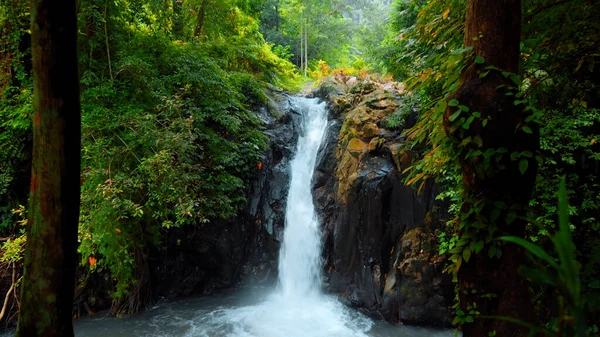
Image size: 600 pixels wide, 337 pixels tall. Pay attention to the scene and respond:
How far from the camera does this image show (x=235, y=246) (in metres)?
8.66

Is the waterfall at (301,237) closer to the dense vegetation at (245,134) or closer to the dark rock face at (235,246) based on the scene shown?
the dark rock face at (235,246)

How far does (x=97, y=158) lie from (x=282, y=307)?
16.8 feet

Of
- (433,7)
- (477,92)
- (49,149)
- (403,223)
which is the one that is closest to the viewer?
(49,149)

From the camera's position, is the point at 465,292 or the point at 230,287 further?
the point at 230,287

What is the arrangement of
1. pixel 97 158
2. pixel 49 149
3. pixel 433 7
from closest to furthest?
1. pixel 49 149
2. pixel 433 7
3. pixel 97 158

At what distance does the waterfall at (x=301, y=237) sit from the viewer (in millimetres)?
8273

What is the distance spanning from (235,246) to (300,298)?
2.21 metres

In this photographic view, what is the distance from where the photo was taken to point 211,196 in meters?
7.41

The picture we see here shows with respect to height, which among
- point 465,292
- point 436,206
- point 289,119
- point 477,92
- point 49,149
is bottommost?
point 465,292

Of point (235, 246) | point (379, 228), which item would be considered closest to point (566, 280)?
point (379, 228)

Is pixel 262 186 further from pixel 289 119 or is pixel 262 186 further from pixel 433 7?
pixel 433 7

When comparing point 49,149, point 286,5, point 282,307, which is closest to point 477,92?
point 49,149

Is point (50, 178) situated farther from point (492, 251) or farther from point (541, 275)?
point (492, 251)

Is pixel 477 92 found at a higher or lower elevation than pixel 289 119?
lower
